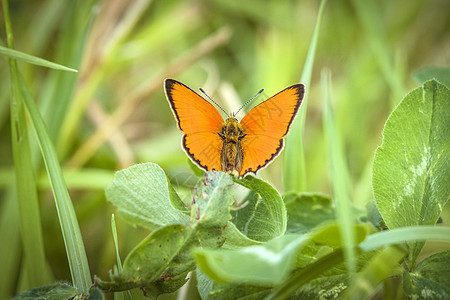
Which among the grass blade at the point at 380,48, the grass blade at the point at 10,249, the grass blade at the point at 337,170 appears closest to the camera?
the grass blade at the point at 337,170

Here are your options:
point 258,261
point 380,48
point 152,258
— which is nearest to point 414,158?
point 258,261

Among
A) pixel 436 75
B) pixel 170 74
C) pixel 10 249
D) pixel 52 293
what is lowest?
pixel 10 249

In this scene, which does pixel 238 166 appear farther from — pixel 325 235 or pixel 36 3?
pixel 36 3

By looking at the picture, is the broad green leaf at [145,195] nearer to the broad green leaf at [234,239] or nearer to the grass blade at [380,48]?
the broad green leaf at [234,239]

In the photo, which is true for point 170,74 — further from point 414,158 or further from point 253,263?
point 253,263

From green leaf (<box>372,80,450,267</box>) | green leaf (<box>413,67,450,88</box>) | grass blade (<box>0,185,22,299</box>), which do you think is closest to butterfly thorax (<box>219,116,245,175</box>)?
green leaf (<box>372,80,450,267</box>)

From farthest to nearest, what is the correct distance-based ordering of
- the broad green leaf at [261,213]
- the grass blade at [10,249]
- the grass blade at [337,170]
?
1. the grass blade at [10,249]
2. the broad green leaf at [261,213]
3. the grass blade at [337,170]

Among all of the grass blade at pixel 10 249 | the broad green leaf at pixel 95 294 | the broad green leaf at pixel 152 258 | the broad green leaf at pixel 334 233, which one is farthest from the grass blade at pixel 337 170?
the grass blade at pixel 10 249

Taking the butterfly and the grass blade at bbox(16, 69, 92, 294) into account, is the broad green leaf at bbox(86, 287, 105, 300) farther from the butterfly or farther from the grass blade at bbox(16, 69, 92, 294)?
the butterfly
